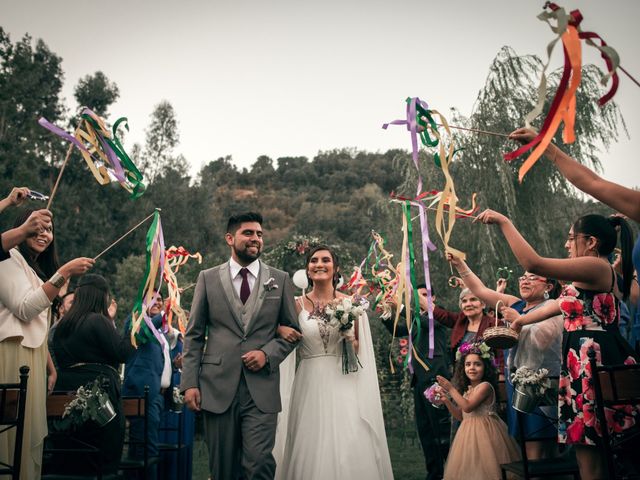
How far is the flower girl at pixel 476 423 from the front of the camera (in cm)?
565

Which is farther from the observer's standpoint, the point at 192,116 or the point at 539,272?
the point at 192,116

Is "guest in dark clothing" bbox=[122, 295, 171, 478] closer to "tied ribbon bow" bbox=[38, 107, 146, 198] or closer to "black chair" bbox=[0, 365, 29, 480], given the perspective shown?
"tied ribbon bow" bbox=[38, 107, 146, 198]

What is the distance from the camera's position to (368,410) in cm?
580

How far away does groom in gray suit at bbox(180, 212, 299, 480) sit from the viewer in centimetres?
452

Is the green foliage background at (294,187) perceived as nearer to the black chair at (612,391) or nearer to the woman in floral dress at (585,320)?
the woman in floral dress at (585,320)

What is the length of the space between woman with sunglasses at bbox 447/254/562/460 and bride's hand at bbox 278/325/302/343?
1453mm

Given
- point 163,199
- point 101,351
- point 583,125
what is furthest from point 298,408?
point 163,199

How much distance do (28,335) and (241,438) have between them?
1.71m

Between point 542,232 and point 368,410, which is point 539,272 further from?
point 542,232

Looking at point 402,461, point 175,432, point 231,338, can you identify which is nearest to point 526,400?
point 231,338

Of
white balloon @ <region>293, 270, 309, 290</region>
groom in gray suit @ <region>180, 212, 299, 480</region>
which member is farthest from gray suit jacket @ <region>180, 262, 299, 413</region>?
white balloon @ <region>293, 270, 309, 290</region>

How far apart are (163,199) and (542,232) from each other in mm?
25489

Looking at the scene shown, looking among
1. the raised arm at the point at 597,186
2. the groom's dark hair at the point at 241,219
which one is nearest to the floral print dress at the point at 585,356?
the raised arm at the point at 597,186

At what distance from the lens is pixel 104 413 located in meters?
4.93
